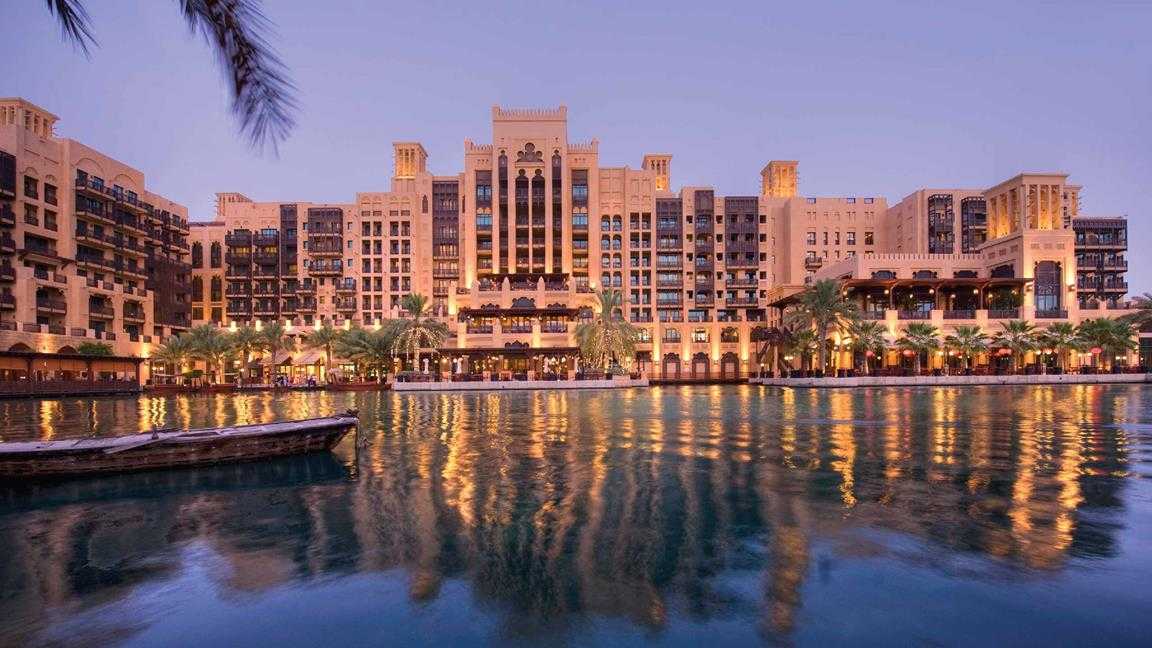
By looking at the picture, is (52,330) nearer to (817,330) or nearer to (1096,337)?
(817,330)

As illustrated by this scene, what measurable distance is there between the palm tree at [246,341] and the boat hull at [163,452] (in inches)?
2483

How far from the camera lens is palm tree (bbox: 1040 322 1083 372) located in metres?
69.0

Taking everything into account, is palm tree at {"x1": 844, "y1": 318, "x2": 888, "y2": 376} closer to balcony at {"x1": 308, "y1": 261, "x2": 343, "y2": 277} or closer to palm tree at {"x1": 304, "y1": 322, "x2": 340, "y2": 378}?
palm tree at {"x1": 304, "y1": 322, "x2": 340, "y2": 378}

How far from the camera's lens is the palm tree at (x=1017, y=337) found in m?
68.3

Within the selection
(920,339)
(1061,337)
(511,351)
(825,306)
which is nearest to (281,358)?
(511,351)

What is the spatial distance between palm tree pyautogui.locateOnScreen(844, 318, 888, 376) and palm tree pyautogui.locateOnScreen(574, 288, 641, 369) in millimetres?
23611

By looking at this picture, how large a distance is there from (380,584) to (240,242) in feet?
339

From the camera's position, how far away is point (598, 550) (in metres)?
9.75

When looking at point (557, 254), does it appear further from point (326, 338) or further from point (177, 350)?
point (177, 350)

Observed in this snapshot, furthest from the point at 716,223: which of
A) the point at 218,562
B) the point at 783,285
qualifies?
the point at 218,562

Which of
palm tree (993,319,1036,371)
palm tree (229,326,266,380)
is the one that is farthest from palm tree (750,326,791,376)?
palm tree (229,326,266,380)

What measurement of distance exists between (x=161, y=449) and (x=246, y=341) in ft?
210

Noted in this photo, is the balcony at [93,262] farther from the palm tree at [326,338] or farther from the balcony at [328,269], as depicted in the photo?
the palm tree at [326,338]

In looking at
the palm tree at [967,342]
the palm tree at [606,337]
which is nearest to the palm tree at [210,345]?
the palm tree at [606,337]
